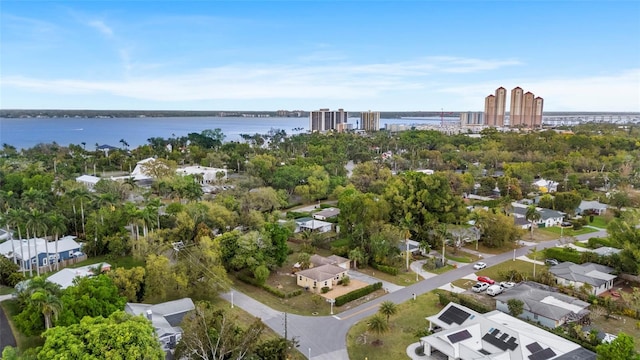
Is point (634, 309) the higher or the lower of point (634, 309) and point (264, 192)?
the lower

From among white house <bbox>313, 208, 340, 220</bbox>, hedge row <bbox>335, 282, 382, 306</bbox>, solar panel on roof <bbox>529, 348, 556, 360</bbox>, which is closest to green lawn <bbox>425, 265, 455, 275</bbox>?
hedge row <bbox>335, 282, 382, 306</bbox>

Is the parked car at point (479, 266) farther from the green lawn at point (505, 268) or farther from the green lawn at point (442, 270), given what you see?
the green lawn at point (442, 270)

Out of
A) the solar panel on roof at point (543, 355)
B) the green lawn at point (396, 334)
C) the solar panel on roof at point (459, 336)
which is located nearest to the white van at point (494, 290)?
the green lawn at point (396, 334)

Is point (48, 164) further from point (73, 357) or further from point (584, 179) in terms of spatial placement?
point (584, 179)

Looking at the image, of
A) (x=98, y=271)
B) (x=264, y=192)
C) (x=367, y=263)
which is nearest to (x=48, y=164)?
(x=264, y=192)

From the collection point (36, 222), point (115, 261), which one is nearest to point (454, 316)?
point (115, 261)

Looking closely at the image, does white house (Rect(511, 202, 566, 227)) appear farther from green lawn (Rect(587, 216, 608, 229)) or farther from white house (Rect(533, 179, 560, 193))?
white house (Rect(533, 179, 560, 193))

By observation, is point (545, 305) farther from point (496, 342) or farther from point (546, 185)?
point (546, 185)
